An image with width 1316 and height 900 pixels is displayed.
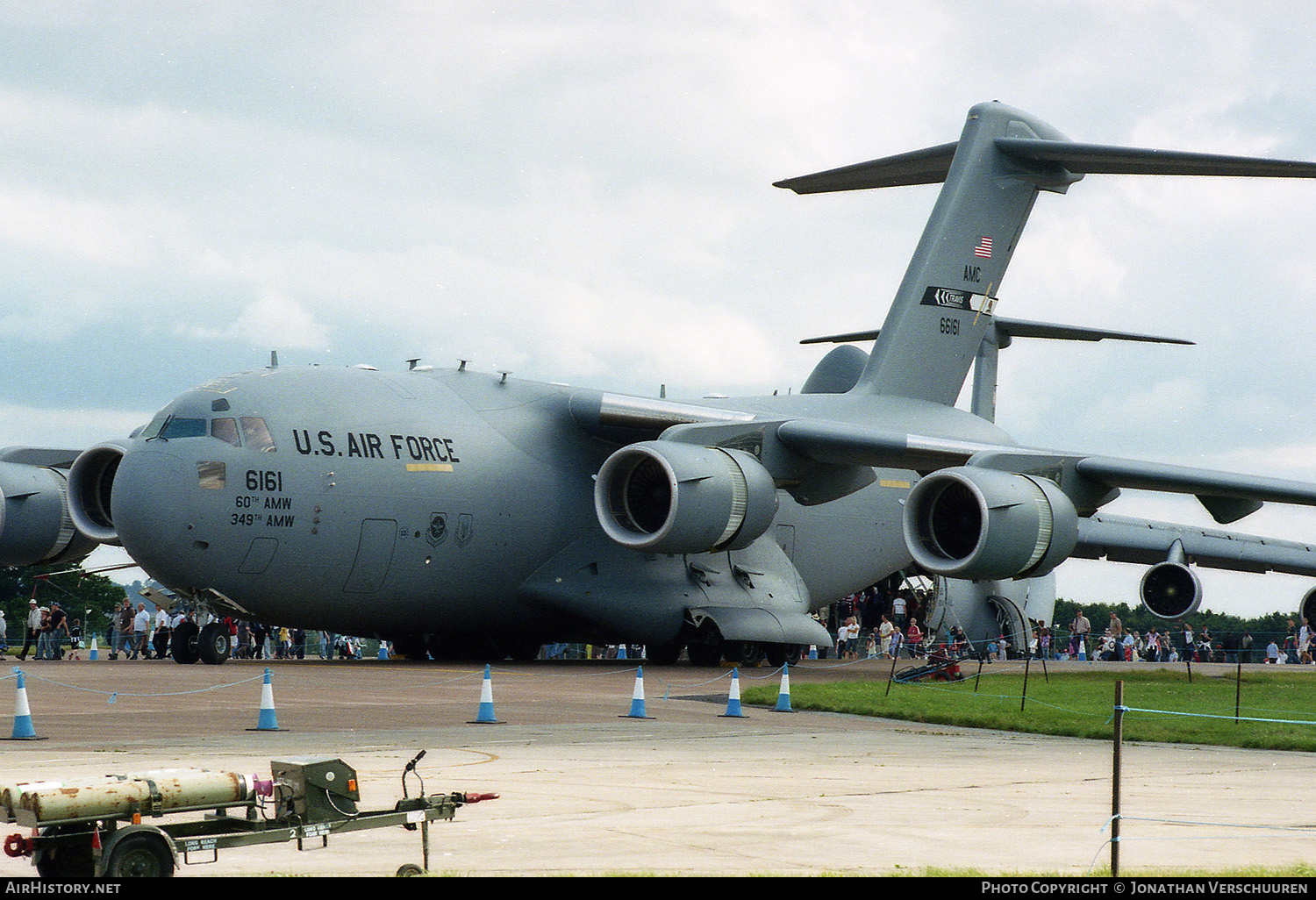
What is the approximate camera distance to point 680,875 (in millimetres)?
6953

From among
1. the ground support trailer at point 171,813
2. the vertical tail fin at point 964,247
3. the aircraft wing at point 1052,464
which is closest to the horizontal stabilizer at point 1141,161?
the vertical tail fin at point 964,247

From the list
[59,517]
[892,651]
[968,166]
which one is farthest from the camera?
[892,651]

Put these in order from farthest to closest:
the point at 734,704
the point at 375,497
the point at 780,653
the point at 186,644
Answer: the point at 780,653
the point at 186,644
the point at 375,497
the point at 734,704

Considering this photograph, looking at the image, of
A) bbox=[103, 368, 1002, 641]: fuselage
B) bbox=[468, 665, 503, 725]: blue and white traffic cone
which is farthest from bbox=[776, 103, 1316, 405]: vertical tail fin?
bbox=[468, 665, 503, 725]: blue and white traffic cone

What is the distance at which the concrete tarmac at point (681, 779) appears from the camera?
7613mm

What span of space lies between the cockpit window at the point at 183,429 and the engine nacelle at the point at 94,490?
284 cm

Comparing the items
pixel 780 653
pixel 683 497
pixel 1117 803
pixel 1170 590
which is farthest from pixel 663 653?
pixel 1117 803

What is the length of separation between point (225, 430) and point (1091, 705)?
11570 mm

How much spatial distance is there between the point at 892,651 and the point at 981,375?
631 centimetres

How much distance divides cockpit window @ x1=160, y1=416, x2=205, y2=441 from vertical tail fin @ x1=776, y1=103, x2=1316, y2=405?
463 inches

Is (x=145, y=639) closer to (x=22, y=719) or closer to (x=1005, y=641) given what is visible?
(x=1005, y=641)

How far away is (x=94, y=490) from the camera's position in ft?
81.0

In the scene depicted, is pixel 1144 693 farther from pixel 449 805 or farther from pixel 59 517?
pixel 59 517
